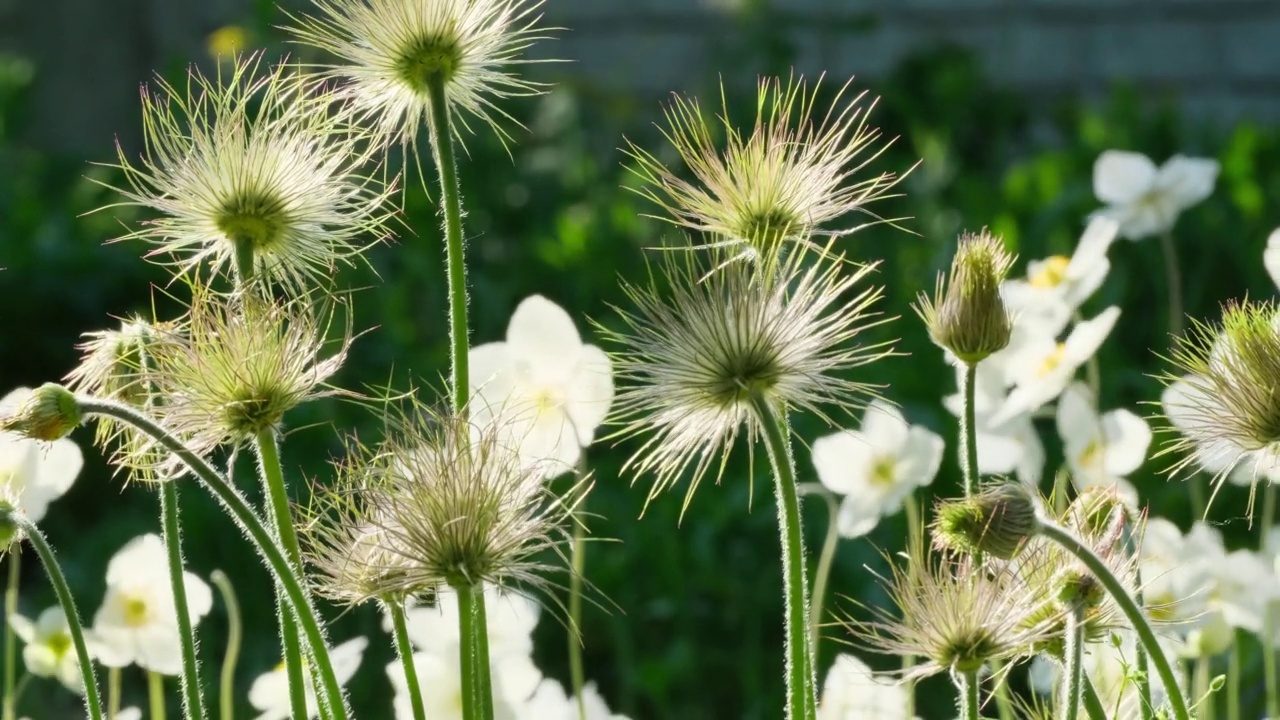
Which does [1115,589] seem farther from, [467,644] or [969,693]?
[467,644]

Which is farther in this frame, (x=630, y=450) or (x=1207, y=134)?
(x=1207, y=134)

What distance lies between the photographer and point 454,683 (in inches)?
33.0

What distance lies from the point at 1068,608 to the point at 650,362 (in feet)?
0.69

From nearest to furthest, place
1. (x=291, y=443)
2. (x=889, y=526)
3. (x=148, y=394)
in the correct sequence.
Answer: (x=148, y=394) → (x=889, y=526) → (x=291, y=443)

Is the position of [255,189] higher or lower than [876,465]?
higher

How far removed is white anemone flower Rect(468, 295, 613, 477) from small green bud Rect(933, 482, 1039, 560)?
9.6 inches

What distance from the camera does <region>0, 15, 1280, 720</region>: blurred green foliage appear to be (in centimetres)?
229

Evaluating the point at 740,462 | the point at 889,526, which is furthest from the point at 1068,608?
the point at 740,462

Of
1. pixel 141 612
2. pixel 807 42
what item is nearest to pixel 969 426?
pixel 141 612

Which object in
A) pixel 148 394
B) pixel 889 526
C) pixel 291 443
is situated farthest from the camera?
pixel 291 443

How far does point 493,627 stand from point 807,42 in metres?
4.29

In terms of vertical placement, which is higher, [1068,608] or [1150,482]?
[1150,482]

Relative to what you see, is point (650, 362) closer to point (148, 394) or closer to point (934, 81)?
point (148, 394)

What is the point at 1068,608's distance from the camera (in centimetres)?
67
